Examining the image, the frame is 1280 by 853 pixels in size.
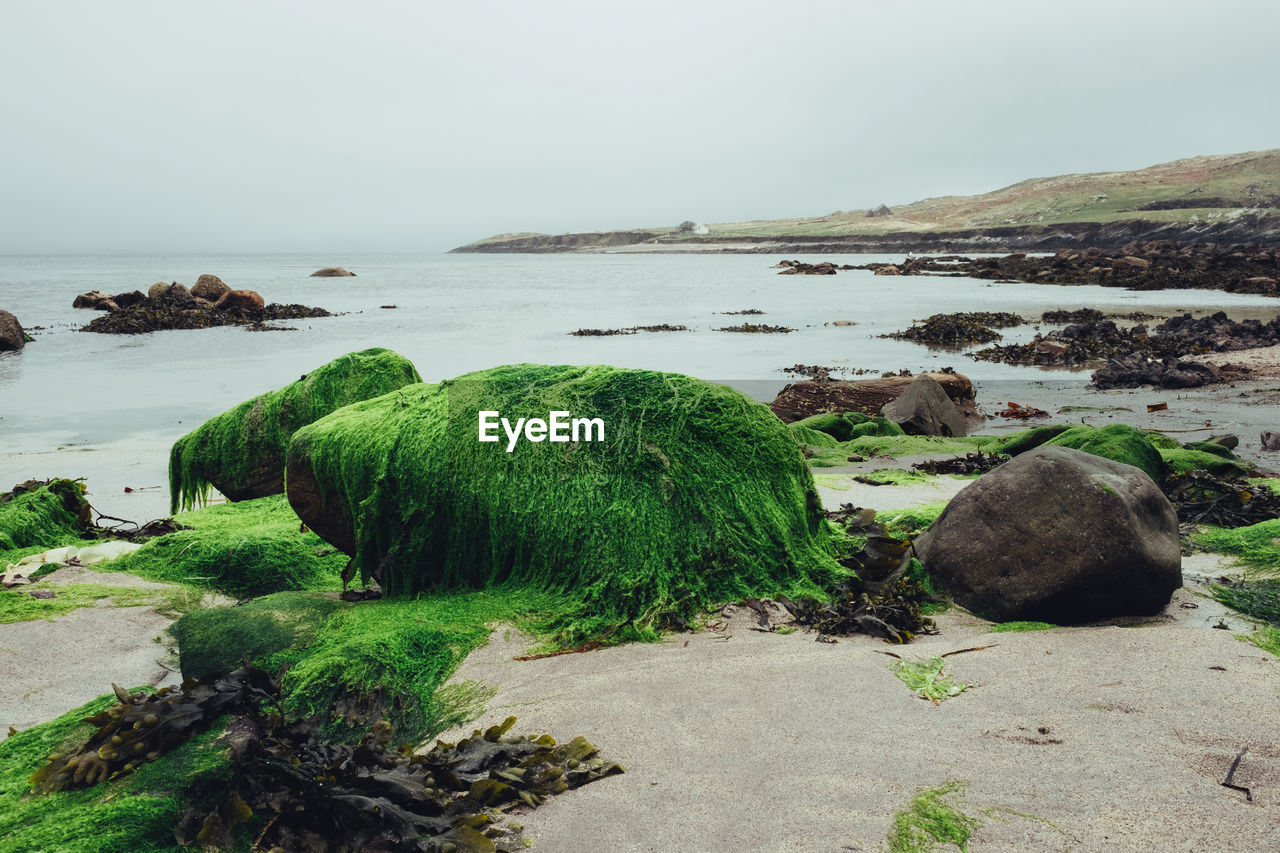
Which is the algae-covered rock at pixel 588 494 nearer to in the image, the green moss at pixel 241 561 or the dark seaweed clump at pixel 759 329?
the green moss at pixel 241 561

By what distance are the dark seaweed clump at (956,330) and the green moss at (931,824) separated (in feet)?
58.7

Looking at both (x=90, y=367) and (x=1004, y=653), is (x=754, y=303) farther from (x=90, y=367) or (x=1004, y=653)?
(x=1004, y=653)

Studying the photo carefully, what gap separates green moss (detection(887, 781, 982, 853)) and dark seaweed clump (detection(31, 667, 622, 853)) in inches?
32.2

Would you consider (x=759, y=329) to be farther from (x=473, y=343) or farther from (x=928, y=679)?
(x=928, y=679)

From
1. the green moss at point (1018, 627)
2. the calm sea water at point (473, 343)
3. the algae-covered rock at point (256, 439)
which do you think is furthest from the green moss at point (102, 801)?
the calm sea water at point (473, 343)

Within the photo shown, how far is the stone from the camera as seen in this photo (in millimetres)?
26344

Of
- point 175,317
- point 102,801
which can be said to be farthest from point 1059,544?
point 175,317

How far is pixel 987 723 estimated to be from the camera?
266cm

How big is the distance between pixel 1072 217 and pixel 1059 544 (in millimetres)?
81199

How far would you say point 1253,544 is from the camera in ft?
14.6

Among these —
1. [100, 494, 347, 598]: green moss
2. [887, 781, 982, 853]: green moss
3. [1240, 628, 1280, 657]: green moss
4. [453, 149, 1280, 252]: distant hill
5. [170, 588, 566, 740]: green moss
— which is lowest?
[100, 494, 347, 598]: green moss

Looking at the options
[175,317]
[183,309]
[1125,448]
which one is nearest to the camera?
[1125,448]

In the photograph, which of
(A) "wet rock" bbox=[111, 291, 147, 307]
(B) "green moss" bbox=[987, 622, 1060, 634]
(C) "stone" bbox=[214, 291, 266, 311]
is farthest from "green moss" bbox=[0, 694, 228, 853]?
(A) "wet rock" bbox=[111, 291, 147, 307]

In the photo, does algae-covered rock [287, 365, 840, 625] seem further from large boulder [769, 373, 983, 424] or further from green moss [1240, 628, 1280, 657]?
large boulder [769, 373, 983, 424]
